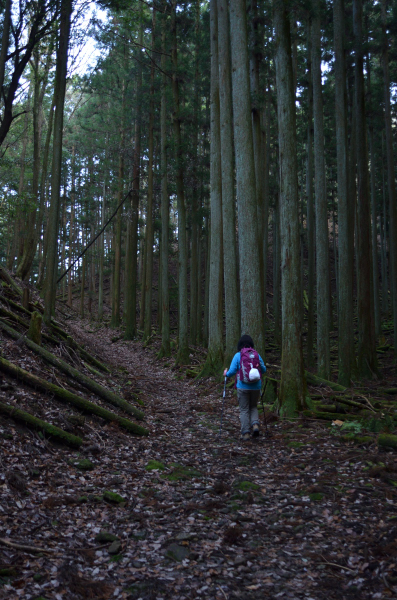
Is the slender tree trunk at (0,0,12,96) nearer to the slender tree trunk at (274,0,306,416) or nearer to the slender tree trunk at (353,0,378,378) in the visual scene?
the slender tree trunk at (274,0,306,416)

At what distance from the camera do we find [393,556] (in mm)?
3293

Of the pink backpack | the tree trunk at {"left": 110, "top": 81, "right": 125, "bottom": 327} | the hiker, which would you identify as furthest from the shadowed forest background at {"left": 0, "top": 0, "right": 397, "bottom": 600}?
the tree trunk at {"left": 110, "top": 81, "right": 125, "bottom": 327}

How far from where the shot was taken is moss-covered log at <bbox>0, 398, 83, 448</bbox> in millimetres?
5531

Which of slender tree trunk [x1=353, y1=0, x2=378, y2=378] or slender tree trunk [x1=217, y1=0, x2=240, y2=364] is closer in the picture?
slender tree trunk [x1=217, y1=0, x2=240, y2=364]

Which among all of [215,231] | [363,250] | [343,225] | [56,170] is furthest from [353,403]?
[56,170]

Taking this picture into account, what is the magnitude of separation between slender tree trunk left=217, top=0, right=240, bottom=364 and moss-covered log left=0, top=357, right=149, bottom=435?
5.14m

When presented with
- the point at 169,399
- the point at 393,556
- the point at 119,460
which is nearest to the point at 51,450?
the point at 119,460

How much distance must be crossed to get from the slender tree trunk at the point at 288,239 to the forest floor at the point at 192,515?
3.65 ft

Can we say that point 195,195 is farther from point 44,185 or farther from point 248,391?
point 248,391

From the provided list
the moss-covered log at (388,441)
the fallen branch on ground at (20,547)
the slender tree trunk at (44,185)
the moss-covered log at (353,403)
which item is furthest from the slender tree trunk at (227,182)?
the slender tree trunk at (44,185)

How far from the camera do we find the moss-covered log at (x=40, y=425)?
553 cm

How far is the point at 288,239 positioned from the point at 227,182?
435 centimetres

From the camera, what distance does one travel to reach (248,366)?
296 inches

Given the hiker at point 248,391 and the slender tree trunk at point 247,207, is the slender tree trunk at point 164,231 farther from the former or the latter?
the hiker at point 248,391
